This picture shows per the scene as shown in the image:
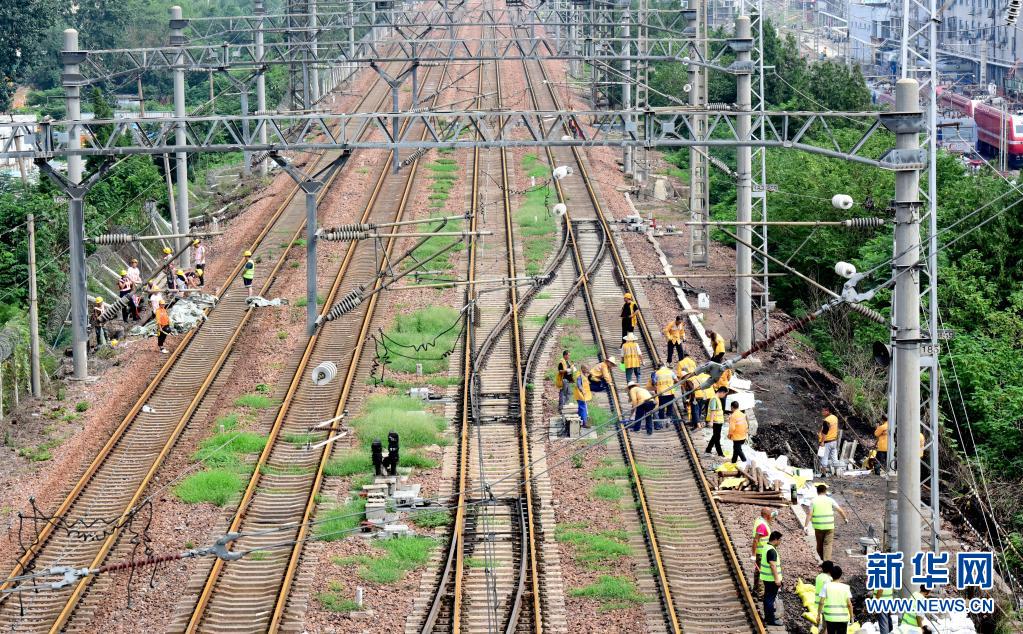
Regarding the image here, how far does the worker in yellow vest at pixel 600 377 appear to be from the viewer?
26.9 m

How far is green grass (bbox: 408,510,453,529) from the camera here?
71.2 ft

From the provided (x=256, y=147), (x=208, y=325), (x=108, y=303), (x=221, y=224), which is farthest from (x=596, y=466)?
(x=221, y=224)

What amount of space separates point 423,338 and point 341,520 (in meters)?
9.83

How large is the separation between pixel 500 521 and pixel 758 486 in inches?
168

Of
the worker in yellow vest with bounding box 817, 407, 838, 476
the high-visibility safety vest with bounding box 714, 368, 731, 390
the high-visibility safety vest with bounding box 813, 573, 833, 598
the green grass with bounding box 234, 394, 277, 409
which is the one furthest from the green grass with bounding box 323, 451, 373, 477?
the high-visibility safety vest with bounding box 813, 573, 833, 598

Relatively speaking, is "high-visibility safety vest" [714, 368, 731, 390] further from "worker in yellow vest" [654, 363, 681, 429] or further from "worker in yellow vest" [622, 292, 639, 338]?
"worker in yellow vest" [622, 292, 639, 338]

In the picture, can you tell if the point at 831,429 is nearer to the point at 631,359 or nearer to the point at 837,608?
the point at 631,359

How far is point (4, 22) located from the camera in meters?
A: 72.6

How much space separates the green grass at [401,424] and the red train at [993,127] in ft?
109

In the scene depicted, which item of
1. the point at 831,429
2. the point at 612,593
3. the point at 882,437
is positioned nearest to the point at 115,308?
the point at 831,429

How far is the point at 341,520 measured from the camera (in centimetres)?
2194

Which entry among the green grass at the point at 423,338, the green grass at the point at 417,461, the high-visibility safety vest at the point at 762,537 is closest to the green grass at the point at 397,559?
the green grass at the point at 417,461

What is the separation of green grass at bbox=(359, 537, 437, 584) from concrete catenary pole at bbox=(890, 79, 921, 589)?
23.3ft

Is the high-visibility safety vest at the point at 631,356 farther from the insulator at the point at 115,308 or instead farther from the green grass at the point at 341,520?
the insulator at the point at 115,308
